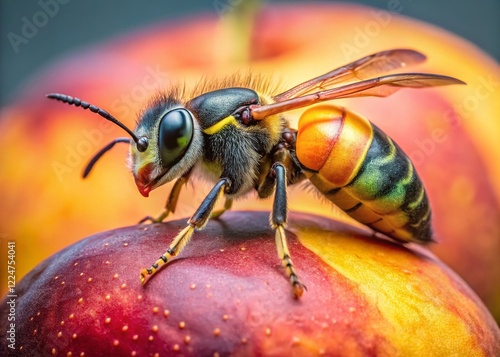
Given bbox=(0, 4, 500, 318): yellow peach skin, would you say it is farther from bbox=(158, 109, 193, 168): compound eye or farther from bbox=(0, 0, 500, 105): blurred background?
bbox=(0, 0, 500, 105): blurred background

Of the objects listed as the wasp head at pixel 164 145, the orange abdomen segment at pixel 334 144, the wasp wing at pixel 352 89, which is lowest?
the wasp head at pixel 164 145

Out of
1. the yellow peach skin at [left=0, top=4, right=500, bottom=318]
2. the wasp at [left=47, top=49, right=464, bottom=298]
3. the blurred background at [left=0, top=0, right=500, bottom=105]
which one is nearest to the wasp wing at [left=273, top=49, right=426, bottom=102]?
the wasp at [left=47, top=49, right=464, bottom=298]

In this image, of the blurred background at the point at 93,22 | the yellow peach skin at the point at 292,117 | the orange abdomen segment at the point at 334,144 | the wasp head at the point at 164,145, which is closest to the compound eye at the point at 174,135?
the wasp head at the point at 164,145

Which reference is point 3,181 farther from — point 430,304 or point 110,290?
point 430,304

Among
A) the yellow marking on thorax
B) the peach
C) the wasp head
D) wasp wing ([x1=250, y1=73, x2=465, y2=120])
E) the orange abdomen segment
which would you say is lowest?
the peach

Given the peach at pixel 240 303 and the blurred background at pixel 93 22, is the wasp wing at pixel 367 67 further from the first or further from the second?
the blurred background at pixel 93 22

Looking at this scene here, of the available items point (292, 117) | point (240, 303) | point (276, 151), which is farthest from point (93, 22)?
point (240, 303)

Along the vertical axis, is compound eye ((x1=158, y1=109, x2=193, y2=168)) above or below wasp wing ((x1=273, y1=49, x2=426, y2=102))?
below
